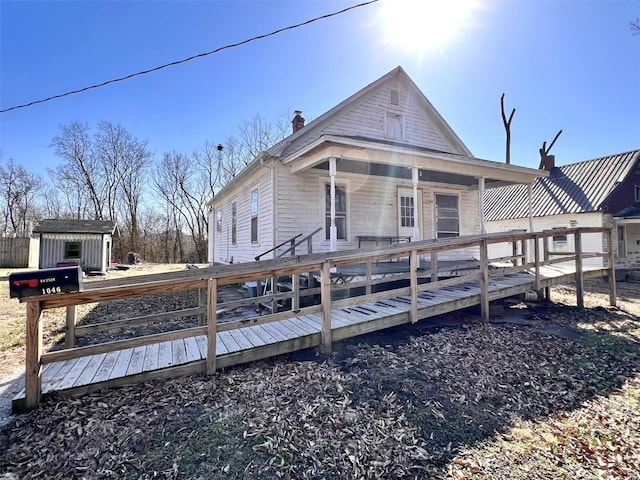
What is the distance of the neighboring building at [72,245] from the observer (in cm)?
1742

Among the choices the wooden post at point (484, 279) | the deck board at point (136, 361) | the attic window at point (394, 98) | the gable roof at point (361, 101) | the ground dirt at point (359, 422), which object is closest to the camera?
the ground dirt at point (359, 422)

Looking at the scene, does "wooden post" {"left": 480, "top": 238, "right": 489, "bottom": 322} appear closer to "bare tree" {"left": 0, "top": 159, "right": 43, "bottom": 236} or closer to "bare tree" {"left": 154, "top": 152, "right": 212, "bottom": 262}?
"bare tree" {"left": 154, "top": 152, "right": 212, "bottom": 262}

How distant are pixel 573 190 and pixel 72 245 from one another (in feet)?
91.2

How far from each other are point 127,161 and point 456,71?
32.0 meters

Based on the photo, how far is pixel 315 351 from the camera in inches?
168

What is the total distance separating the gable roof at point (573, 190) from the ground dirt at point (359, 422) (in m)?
14.8

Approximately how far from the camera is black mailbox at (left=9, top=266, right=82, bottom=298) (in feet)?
8.93

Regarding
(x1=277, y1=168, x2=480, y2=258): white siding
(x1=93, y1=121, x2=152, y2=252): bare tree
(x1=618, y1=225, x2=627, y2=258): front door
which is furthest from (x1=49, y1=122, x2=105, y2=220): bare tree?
(x1=618, y1=225, x2=627, y2=258): front door

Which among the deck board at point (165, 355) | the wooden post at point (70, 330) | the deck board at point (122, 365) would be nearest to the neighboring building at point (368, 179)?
the deck board at point (165, 355)

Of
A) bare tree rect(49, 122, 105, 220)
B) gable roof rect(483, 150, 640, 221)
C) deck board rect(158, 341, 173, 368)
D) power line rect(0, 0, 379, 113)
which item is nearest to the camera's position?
deck board rect(158, 341, 173, 368)

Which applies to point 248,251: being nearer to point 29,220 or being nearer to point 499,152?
point 499,152

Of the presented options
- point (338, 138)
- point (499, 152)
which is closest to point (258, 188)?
point (338, 138)

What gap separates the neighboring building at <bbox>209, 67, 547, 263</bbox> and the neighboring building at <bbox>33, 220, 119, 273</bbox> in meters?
11.1

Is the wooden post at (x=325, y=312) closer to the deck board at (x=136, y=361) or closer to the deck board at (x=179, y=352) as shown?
the deck board at (x=179, y=352)
